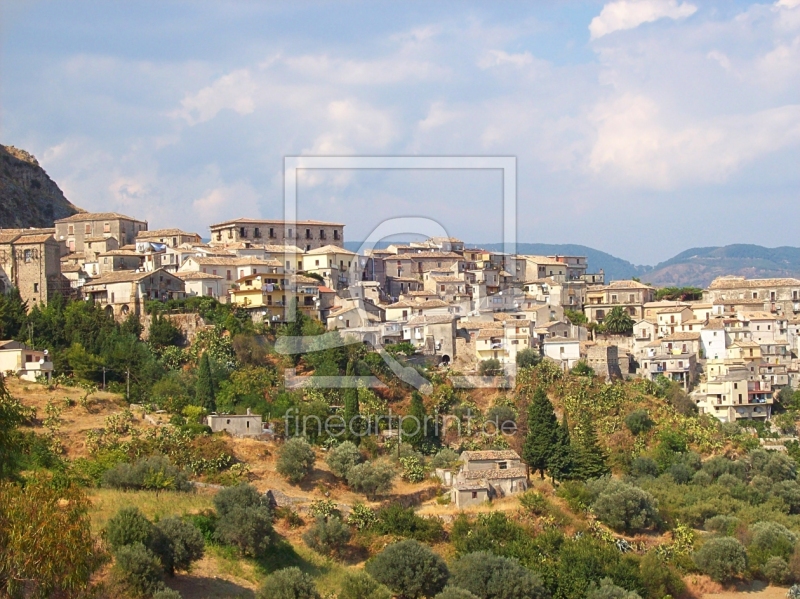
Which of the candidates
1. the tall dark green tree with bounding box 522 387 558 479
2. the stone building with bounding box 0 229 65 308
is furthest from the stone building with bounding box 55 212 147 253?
the tall dark green tree with bounding box 522 387 558 479

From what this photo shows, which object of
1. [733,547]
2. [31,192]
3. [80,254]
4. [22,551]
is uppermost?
[31,192]

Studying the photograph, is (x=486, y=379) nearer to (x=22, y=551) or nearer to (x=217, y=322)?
(x=217, y=322)

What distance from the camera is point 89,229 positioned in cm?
6078

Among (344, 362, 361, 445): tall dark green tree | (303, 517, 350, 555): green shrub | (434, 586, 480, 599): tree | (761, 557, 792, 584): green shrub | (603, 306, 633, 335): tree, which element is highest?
(603, 306, 633, 335): tree

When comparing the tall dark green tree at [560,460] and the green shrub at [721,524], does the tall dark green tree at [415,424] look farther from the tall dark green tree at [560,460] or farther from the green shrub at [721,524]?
the green shrub at [721,524]

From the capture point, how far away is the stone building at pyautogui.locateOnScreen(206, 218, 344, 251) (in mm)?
62281

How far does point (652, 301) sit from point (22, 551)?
165ft

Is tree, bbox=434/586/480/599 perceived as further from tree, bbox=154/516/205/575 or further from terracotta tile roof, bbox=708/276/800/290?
terracotta tile roof, bbox=708/276/800/290

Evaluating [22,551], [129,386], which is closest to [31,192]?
[129,386]

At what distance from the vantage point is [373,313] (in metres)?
54.3

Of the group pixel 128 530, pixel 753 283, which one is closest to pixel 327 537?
pixel 128 530

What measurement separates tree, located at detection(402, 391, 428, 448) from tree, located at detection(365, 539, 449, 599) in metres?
11.8

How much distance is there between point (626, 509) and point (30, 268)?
93.3 ft

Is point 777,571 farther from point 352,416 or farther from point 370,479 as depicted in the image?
point 352,416
